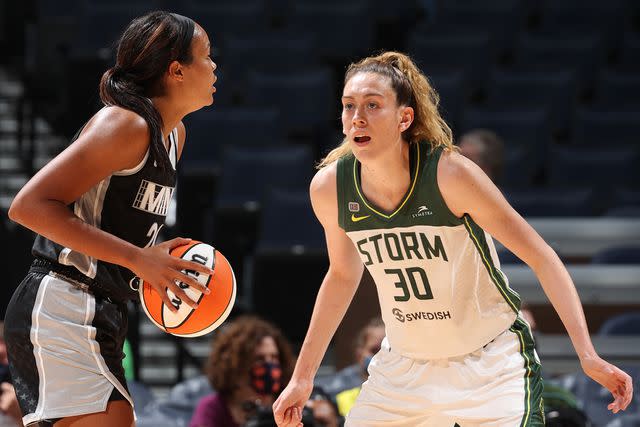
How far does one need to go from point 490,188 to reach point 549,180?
5.52 meters

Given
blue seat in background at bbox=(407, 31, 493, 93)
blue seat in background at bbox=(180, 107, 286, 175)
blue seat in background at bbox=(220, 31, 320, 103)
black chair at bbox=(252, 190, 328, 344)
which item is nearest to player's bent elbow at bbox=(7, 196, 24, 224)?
black chair at bbox=(252, 190, 328, 344)

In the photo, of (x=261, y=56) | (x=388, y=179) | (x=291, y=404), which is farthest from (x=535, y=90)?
(x=291, y=404)

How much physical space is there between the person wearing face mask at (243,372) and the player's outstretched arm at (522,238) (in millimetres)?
2100

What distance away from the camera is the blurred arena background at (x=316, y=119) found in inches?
273

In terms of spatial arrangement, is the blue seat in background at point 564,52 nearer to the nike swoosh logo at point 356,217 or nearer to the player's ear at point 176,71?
the nike swoosh logo at point 356,217

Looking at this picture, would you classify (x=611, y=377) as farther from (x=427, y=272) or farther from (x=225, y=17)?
Answer: (x=225, y=17)

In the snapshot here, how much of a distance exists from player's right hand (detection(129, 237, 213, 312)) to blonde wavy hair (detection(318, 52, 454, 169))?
81cm

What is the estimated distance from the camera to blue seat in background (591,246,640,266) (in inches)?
267

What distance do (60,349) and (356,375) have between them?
2803mm

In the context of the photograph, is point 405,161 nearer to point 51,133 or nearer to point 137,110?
point 137,110

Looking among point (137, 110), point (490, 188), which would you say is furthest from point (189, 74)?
point (490, 188)

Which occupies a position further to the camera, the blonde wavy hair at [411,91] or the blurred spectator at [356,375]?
the blurred spectator at [356,375]

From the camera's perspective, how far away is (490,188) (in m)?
3.18

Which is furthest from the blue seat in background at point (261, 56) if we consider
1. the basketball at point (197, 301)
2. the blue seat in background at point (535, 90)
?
the basketball at point (197, 301)
